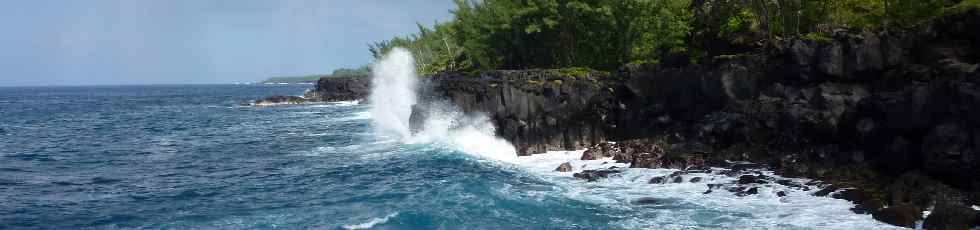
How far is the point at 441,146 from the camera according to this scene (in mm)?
47062

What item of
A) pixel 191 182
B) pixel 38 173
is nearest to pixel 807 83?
pixel 191 182

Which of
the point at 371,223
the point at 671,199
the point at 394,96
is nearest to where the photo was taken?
the point at 371,223

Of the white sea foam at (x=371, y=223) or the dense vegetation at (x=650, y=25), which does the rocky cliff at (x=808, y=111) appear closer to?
the dense vegetation at (x=650, y=25)

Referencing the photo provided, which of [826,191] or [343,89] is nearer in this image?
[826,191]

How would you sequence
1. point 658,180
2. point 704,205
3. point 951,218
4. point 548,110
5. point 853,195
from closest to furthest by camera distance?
point 951,218
point 853,195
point 704,205
point 658,180
point 548,110

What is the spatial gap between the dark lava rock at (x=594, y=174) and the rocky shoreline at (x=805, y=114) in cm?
11

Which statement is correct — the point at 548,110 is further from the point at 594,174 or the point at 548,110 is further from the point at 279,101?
the point at 279,101

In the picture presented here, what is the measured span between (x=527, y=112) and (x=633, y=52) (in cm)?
1447

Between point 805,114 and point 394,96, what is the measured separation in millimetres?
54906

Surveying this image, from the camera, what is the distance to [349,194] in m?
30.4

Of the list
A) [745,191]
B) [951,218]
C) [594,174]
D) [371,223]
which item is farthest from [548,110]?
[951,218]

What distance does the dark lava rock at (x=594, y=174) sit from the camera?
31.8 meters

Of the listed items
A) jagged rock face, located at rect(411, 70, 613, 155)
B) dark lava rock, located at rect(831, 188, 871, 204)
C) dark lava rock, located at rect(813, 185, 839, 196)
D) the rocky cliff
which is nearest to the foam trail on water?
jagged rock face, located at rect(411, 70, 613, 155)

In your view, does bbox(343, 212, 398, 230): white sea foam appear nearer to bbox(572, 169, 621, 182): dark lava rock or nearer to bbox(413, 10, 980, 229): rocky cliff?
bbox(572, 169, 621, 182): dark lava rock
